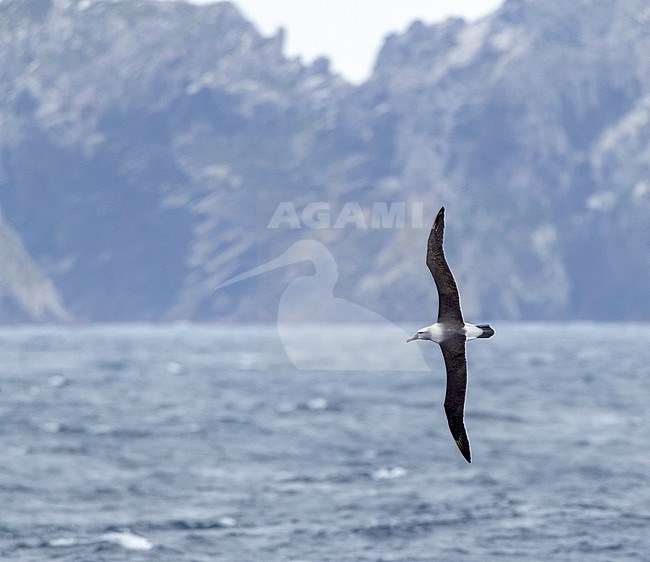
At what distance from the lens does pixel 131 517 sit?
1721 inches

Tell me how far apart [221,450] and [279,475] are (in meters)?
9.60

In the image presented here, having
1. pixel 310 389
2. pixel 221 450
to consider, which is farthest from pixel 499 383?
pixel 221 450

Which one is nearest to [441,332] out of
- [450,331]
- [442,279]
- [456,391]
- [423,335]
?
[450,331]

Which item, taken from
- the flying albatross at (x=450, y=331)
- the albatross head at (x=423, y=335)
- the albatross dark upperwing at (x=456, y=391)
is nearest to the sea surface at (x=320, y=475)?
the albatross dark upperwing at (x=456, y=391)

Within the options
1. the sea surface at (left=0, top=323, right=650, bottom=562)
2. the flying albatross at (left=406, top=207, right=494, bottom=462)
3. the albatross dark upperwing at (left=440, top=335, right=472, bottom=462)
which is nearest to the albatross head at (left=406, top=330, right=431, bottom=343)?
the flying albatross at (left=406, top=207, right=494, bottom=462)

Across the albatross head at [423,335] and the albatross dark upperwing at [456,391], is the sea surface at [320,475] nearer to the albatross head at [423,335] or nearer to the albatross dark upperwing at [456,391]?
the albatross dark upperwing at [456,391]

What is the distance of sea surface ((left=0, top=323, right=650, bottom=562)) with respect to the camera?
39.9 m

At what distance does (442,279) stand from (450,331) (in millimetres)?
941

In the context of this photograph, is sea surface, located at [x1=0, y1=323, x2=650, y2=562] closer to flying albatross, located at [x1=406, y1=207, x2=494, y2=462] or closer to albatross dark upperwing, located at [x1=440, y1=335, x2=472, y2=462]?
albatross dark upperwing, located at [x1=440, y1=335, x2=472, y2=462]

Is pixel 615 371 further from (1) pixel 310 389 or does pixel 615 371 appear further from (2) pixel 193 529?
(2) pixel 193 529

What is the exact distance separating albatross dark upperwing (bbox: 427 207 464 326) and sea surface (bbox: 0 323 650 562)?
73.7ft

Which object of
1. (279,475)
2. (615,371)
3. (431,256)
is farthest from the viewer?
(615,371)

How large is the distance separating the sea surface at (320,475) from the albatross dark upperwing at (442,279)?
73.7 feet

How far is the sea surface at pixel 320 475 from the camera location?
131ft
